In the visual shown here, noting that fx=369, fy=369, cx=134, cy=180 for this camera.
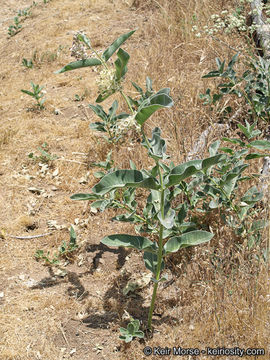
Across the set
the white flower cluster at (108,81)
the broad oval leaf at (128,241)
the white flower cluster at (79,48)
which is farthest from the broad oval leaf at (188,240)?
the white flower cluster at (79,48)

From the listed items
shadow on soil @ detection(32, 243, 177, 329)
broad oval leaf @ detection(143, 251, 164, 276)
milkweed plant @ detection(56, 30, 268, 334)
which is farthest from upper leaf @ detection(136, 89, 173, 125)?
shadow on soil @ detection(32, 243, 177, 329)

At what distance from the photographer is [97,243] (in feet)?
8.59

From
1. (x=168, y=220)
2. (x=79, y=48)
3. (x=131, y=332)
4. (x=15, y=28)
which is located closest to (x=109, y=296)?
(x=131, y=332)

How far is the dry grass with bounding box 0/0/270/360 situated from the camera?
1.90 meters

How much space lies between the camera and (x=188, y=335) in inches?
73.4

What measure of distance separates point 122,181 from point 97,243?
119 cm

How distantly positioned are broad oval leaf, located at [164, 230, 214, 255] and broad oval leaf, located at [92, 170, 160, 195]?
0.38m

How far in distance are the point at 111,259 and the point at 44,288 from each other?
467mm

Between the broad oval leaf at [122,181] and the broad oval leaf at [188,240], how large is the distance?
0.38m

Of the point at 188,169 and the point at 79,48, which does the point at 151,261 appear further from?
the point at 79,48

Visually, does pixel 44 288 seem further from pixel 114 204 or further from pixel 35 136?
pixel 35 136

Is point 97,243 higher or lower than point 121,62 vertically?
lower

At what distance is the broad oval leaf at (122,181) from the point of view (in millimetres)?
1490

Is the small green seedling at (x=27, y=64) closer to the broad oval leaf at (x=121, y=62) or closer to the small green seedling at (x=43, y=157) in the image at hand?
the small green seedling at (x=43, y=157)
